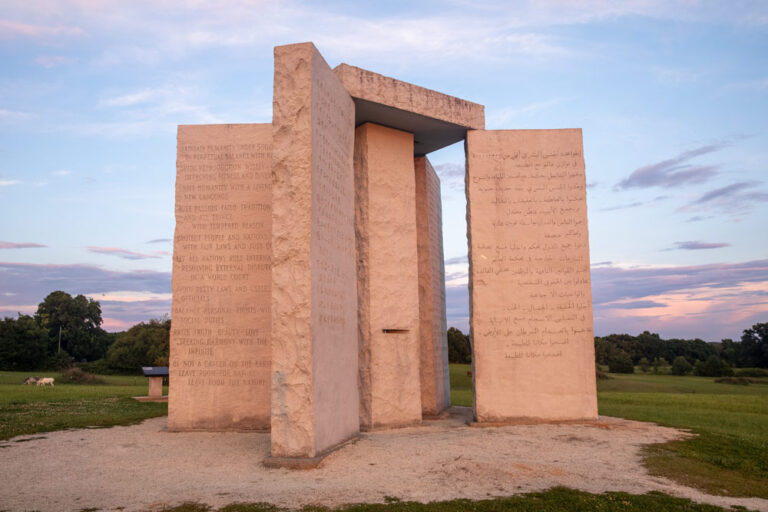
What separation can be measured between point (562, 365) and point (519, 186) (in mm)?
4017

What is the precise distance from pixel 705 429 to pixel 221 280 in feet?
34.2

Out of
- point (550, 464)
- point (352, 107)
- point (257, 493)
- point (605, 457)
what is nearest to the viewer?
point (257, 493)

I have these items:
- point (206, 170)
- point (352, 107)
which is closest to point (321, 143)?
point (352, 107)

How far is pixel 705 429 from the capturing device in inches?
421

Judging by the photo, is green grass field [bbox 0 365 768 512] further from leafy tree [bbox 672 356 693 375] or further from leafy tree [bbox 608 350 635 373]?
leafy tree [bbox 608 350 635 373]

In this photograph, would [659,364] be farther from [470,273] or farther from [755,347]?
[470,273]

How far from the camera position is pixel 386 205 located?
39.8ft

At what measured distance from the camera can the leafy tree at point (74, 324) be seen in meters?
51.1

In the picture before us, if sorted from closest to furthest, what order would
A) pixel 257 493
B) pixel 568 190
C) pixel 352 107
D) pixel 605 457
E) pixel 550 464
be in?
pixel 257 493 < pixel 550 464 < pixel 605 457 < pixel 352 107 < pixel 568 190

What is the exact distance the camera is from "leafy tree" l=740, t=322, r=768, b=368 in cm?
3947

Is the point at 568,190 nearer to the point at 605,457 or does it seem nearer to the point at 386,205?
the point at 386,205

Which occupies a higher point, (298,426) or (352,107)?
(352,107)

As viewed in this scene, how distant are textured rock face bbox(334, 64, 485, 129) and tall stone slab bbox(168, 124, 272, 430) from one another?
2.46 m

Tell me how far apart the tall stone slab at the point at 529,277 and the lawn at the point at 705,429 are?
265cm
